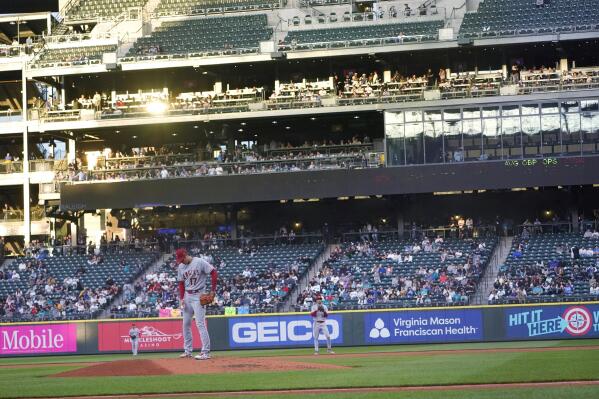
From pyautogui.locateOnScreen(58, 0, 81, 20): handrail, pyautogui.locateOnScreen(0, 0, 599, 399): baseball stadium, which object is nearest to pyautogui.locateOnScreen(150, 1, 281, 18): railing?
pyautogui.locateOnScreen(0, 0, 599, 399): baseball stadium

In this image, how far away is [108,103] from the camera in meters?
56.4

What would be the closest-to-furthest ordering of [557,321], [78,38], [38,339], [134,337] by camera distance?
[557,321] → [134,337] → [38,339] → [78,38]

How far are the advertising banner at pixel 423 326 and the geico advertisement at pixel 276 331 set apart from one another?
4.03 ft

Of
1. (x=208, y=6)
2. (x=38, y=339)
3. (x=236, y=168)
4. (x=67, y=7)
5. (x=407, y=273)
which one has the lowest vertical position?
(x=38, y=339)

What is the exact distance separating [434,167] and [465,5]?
10.0 metres

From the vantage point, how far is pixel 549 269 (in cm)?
4100

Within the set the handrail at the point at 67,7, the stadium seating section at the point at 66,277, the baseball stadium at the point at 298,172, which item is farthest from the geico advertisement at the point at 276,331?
→ the handrail at the point at 67,7

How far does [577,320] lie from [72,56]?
31523 mm

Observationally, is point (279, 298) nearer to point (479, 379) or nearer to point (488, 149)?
point (488, 149)

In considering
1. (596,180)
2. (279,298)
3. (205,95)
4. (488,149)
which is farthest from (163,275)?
(596,180)

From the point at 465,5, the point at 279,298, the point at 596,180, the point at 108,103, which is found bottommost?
Answer: the point at 279,298

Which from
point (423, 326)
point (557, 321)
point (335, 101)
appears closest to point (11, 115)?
point (335, 101)

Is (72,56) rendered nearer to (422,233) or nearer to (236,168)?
(236,168)

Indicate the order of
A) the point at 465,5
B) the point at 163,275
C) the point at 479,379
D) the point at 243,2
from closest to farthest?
the point at 479,379, the point at 163,275, the point at 465,5, the point at 243,2
